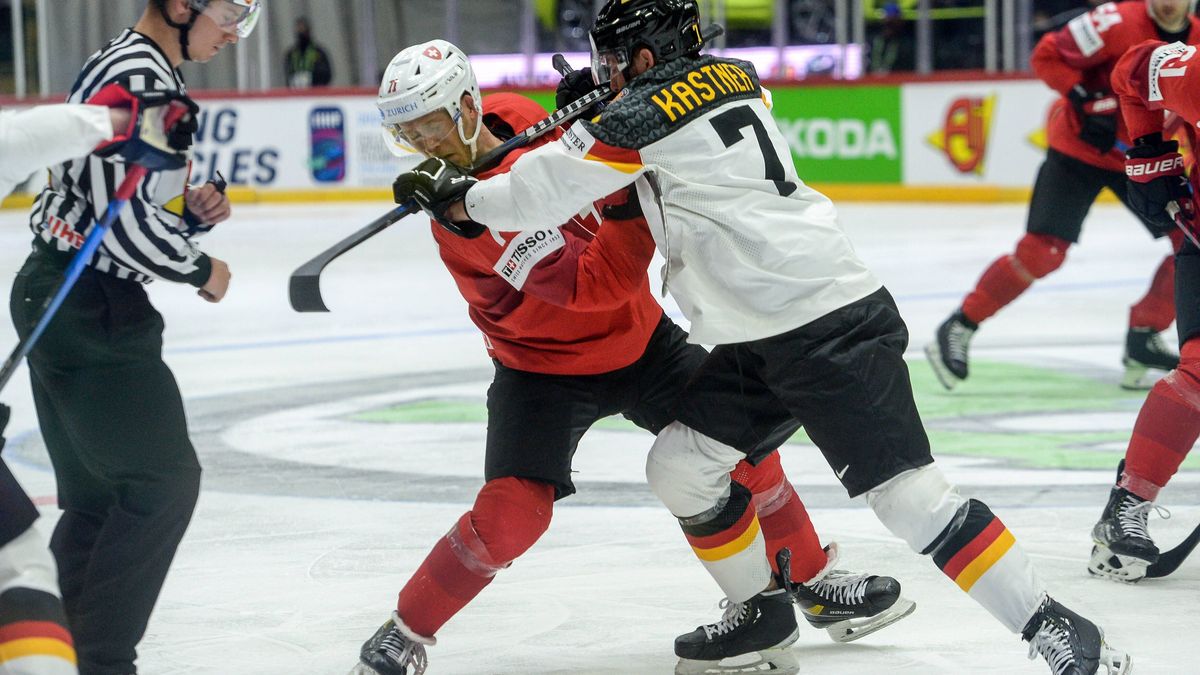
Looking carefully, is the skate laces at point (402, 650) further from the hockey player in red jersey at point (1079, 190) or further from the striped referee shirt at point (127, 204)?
the hockey player in red jersey at point (1079, 190)

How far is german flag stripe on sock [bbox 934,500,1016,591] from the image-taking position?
8.31ft

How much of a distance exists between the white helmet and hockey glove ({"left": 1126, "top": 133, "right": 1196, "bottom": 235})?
1.46 m

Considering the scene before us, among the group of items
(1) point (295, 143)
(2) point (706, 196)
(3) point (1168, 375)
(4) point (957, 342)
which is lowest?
(1) point (295, 143)

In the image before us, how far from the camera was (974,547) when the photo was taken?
254cm

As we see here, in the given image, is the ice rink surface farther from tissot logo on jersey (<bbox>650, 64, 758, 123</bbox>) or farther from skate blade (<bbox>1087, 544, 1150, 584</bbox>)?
tissot logo on jersey (<bbox>650, 64, 758, 123</bbox>)

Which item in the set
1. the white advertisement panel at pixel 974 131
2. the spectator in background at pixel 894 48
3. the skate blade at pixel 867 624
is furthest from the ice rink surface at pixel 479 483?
the spectator in background at pixel 894 48

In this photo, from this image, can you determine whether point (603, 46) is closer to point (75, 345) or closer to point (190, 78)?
point (75, 345)

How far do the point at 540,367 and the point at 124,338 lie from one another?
2.33 feet

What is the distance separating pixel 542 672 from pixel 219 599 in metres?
0.83

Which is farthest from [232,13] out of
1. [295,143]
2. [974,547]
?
[295,143]

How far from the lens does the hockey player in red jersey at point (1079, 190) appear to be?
18.1ft

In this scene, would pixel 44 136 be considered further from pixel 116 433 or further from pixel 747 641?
pixel 747 641

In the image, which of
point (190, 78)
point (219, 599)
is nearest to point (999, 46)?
point (190, 78)

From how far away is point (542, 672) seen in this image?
2.90 meters
